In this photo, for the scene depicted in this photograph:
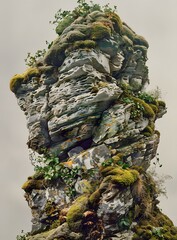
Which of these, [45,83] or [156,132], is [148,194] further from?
[45,83]

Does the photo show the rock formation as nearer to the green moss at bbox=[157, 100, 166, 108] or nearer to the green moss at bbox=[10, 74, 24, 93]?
the green moss at bbox=[10, 74, 24, 93]

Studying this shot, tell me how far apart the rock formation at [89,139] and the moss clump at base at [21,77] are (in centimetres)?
8

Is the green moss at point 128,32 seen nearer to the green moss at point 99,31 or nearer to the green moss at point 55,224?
the green moss at point 99,31

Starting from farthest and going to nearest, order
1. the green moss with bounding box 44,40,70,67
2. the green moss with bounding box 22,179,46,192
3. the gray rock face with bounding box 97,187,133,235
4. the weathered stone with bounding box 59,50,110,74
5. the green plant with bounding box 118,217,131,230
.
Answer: the green moss with bounding box 44,40,70,67
the weathered stone with bounding box 59,50,110,74
the green moss with bounding box 22,179,46,192
the green plant with bounding box 118,217,131,230
the gray rock face with bounding box 97,187,133,235

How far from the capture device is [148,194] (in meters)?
26.2

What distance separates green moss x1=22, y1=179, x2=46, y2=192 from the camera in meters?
26.3

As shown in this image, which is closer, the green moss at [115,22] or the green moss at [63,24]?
the green moss at [115,22]

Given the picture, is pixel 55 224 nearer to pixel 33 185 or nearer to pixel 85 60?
pixel 33 185

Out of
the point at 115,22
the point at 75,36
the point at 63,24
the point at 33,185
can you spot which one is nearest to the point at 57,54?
the point at 75,36

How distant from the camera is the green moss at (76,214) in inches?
850

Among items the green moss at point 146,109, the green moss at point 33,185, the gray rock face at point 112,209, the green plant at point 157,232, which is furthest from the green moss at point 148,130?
the green moss at point 33,185

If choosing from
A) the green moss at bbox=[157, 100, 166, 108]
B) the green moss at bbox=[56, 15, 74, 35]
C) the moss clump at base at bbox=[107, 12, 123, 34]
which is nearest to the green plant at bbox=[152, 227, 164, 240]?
the green moss at bbox=[157, 100, 166, 108]

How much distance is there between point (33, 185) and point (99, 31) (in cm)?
1259

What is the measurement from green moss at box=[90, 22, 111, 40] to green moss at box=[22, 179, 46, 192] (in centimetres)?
1151
